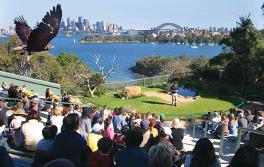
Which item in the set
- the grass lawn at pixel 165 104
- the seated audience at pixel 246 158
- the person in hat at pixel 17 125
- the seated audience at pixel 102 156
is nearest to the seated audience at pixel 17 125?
the person in hat at pixel 17 125

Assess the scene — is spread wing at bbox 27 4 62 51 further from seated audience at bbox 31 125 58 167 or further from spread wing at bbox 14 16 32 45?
seated audience at bbox 31 125 58 167

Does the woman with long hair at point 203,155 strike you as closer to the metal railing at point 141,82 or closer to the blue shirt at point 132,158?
the blue shirt at point 132,158

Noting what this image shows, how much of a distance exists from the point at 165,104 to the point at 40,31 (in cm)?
1979

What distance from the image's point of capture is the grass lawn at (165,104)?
27812mm

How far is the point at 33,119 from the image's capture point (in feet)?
26.5

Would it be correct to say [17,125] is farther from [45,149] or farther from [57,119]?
[45,149]

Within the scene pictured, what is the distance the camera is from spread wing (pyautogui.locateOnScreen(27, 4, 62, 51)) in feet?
33.3

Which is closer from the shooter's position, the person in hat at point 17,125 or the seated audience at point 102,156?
the seated audience at point 102,156

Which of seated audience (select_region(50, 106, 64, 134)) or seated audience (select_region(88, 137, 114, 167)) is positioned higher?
seated audience (select_region(88, 137, 114, 167))

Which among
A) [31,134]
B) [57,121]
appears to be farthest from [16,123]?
[31,134]

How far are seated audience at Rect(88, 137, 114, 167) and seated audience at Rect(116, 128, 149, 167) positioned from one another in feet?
1.11

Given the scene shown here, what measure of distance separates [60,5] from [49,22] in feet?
1.60

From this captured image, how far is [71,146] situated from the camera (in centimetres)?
607

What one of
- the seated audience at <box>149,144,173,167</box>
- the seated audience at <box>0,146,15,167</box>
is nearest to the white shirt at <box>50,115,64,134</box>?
the seated audience at <box>149,144,173,167</box>
